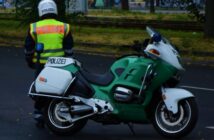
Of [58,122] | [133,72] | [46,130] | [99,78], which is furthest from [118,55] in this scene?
[133,72]

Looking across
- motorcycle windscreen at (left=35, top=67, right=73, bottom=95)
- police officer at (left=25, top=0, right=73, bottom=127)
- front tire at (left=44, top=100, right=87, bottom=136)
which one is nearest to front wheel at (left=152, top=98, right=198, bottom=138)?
front tire at (left=44, top=100, right=87, bottom=136)

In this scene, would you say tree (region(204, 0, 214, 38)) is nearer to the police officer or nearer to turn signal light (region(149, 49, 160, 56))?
the police officer

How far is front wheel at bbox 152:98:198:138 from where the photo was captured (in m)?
7.41

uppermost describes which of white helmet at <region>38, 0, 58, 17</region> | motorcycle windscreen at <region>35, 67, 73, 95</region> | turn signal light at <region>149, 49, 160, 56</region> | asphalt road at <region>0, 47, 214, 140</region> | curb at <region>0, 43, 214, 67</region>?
white helmet at <region>38, 0, 58, 17</region>

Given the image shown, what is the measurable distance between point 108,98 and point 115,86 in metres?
0.17

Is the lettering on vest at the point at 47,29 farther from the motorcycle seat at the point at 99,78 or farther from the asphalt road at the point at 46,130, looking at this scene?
the asphalt road at the point at 46,130

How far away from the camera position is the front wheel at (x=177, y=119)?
7.41m

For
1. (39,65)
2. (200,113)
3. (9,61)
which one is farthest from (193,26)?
(39,65)

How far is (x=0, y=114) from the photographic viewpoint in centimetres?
924

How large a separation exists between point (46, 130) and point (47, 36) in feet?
4.00

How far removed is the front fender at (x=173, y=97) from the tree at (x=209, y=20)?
46.7ft

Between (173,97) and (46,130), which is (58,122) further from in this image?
(173,97)

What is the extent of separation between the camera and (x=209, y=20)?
21688mm

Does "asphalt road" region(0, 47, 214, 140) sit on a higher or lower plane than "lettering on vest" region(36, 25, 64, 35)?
lower
